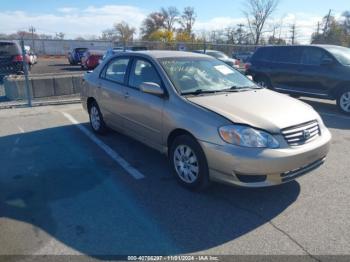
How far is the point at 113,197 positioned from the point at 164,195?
1.99ft

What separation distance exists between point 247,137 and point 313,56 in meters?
6.94

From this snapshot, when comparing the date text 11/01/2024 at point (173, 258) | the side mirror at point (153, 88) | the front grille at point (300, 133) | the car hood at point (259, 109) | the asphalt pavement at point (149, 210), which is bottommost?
the date text 11/01/2024 at point (173, 258)

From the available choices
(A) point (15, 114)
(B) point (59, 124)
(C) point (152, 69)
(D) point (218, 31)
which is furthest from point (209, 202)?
(D) point (218, 31)

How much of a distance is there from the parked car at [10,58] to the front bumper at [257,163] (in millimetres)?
9423

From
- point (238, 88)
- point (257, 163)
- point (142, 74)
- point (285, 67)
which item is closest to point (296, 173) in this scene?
point (257, 163)

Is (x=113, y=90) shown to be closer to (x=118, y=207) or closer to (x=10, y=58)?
(x=118, y=207)

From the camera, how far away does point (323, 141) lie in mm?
3820

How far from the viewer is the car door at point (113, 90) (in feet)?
17.1

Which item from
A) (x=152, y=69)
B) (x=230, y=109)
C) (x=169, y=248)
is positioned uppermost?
(x=152, y=69)

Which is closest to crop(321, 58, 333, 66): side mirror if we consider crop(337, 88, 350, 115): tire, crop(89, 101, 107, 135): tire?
crop(337, 88, 350, 115): tire

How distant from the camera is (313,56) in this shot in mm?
9180

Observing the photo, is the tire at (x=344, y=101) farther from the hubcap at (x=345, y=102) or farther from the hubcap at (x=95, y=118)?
the hubcap at (x=95, y=118)

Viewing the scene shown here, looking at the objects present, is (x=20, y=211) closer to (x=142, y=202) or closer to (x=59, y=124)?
(x=142, y=202)

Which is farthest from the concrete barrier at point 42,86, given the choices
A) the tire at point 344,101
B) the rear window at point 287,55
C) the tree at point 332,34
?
the tree at point 332,34
